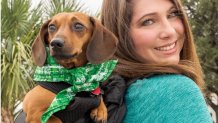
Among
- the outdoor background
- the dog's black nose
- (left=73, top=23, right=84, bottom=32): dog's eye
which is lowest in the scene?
the outdoor background

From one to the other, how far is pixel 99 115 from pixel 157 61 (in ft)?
2.31

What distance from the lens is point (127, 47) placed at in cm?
285

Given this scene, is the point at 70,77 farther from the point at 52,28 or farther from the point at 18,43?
the point at 18,43

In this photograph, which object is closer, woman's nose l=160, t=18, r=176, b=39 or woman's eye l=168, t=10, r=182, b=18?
woman's nose l=160, t=18, r=176, b=39

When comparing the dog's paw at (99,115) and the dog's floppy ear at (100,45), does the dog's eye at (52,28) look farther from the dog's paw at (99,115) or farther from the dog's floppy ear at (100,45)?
the dog's paw at (99,115)

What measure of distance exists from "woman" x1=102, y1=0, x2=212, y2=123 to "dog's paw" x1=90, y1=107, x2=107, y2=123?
0.13 meters

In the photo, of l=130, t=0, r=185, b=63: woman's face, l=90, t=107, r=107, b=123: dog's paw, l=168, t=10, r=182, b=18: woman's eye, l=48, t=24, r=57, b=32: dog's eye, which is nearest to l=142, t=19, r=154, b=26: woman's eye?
l=130, t=0, r=185, b=63: woman's face

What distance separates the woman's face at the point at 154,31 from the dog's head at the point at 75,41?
283mm

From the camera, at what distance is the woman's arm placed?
2.34m

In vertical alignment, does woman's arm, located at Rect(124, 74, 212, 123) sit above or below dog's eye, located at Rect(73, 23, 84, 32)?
below

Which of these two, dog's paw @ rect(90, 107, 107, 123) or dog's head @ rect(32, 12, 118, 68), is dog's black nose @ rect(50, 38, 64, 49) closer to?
dog's head @ rect(32, 12, 118, 68)

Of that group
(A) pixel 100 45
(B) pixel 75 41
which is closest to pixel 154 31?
(A) pixel 100 45

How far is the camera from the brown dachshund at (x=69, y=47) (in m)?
2.33

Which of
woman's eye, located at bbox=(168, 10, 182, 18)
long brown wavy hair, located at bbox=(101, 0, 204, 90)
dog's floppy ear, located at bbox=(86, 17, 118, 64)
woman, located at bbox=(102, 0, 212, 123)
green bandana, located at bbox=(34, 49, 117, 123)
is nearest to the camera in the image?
green bandana, located at bbox=(34, 49, 117, 123)
